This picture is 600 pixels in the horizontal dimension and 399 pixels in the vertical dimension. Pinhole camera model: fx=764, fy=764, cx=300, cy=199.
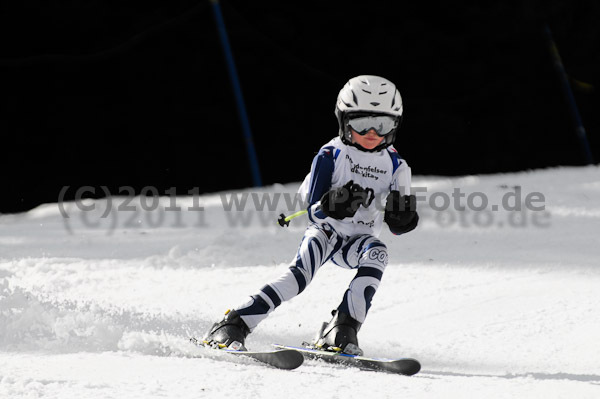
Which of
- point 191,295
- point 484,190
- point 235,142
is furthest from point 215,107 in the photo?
point 191,295

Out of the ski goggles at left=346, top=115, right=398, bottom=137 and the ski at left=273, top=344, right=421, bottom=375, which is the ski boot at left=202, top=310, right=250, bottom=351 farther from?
the ski goggles at left=346, top=115, right=398, bottom=137

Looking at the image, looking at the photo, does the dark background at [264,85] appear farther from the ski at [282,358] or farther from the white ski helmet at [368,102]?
the ski at [282,358]

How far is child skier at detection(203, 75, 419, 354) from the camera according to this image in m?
3.10

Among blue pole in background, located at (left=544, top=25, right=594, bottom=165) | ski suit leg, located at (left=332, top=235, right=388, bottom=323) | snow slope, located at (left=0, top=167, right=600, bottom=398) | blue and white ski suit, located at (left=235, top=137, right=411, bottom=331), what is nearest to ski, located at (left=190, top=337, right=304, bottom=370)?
snow slope, located at (left=0, top=167, right=600, bottom=398)

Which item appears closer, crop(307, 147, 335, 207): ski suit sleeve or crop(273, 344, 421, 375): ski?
crop(273, 344, 421, 375): ski

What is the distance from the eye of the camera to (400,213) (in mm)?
3184

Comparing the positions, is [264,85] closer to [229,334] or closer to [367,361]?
[229,334]

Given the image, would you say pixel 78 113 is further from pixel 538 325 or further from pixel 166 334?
pixel 538 325

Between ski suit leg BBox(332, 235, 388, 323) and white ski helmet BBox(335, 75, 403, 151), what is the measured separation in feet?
1.37

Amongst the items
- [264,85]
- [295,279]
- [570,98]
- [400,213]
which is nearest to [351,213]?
[400,213]

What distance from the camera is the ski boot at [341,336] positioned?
3020 mm

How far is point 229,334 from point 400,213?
0.86 metres

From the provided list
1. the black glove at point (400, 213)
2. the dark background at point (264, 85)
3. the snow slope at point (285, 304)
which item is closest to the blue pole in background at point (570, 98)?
the dark background at point (264, 85)

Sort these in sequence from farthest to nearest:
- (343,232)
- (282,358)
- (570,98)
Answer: (570,98) → (343,232) → (282,358)
